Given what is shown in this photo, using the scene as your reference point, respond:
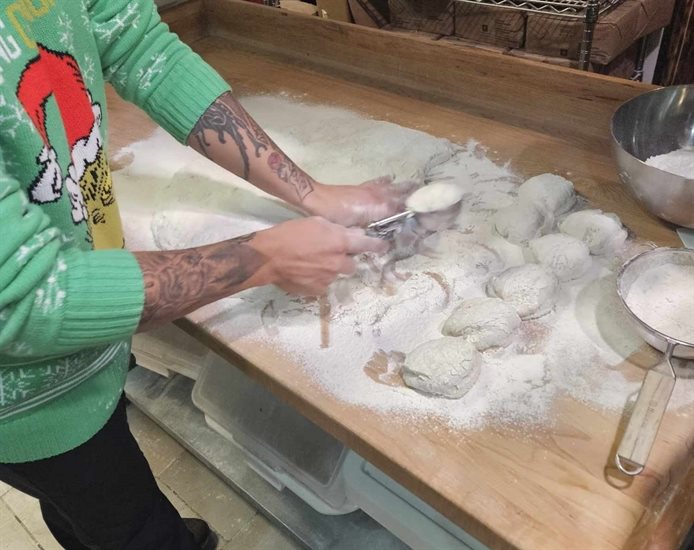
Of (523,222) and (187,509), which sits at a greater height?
(523,222)

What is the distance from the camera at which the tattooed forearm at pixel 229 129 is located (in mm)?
973

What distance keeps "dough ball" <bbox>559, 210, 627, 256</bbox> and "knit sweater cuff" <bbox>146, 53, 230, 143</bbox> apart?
59cm

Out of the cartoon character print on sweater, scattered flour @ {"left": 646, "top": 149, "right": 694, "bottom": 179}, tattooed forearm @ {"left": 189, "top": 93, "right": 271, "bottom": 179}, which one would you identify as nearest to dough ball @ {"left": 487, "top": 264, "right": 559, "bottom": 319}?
scattered flour @ {"left": 646, "top": 149, "right": 694, "bottom": 179}

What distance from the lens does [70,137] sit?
730mm

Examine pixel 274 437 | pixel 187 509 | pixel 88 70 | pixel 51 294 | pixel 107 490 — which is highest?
pixel 88 70

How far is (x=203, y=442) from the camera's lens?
1.58m

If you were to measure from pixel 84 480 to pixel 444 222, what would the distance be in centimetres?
66

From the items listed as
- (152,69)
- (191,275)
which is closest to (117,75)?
(152,69)

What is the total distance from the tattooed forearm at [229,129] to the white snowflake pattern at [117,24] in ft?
0.53

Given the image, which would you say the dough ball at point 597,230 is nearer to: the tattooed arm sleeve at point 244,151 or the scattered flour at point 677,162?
the scattered flour at point 677,162

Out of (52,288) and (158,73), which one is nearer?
(52,288)

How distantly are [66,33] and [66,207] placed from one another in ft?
0.66

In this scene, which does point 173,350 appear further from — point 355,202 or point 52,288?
point 52,288

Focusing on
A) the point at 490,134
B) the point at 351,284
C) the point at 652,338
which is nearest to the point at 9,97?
the point at 351,284
